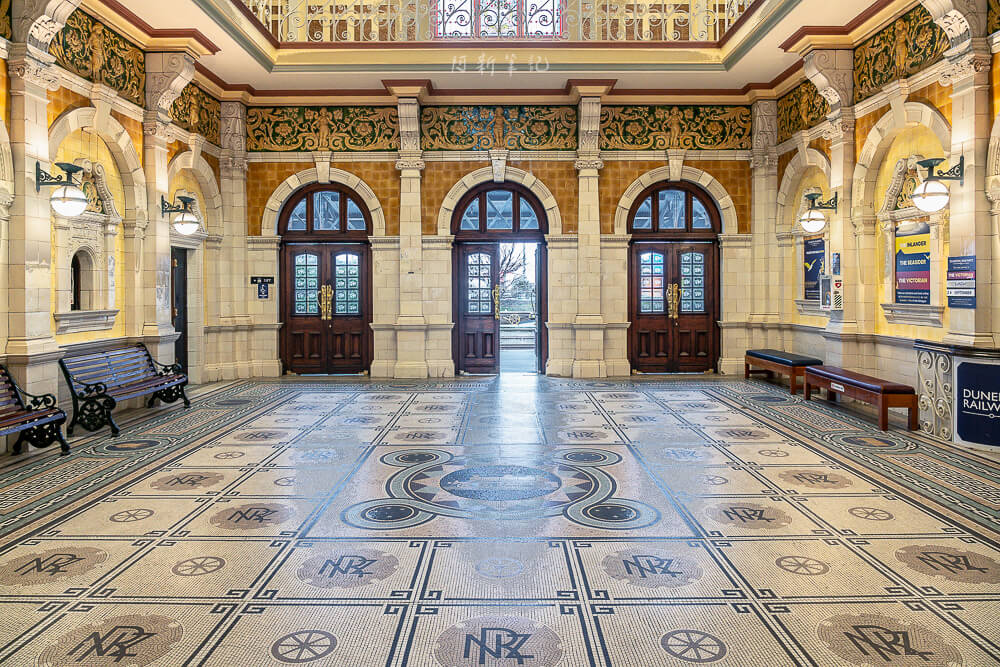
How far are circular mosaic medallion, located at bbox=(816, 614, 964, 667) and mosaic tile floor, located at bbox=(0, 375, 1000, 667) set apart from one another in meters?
0.01

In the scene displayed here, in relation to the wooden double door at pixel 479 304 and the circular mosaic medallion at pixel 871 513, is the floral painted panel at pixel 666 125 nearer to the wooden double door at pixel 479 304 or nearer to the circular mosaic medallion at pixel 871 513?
Result: the wooden double door at pixel 479 304

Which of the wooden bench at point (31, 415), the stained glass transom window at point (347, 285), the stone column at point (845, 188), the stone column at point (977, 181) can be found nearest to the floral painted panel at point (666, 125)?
the stone column at point (845, 188)

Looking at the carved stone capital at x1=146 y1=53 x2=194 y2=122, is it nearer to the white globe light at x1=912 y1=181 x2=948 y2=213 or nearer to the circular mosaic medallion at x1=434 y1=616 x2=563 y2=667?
the circular mosaic medallion at x1=434 y1=616 x2=563 y2=667

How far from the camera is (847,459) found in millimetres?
5715

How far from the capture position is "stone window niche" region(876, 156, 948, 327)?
723cm

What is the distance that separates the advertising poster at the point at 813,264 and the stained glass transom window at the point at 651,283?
2.19 meters

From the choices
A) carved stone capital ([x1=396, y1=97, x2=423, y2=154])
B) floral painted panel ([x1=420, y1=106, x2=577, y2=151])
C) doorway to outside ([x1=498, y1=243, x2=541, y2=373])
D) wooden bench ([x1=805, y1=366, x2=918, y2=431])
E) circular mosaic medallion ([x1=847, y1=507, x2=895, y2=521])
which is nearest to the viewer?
circular mosaic medallion ([x1=847, y1=507, x2=895, y2=521])

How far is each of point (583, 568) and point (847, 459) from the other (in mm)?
3254

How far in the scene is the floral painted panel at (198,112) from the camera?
9.47 m

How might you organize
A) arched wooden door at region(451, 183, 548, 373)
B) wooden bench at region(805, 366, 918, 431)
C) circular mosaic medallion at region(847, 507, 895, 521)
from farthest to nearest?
arched wooden door at region(451, 183, 548, 373)
wooden bench at region(805, 366, 918, 431)
circular mosaic medallion at region(847, 507, 895, 521)

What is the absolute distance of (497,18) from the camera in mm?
9852

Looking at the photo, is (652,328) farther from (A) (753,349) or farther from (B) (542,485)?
(B) (542,485)

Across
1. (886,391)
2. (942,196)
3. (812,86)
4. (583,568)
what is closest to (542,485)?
(583,568)

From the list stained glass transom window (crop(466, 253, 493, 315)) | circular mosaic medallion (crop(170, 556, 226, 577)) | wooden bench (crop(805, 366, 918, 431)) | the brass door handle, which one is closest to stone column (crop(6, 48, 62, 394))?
circular mosaic medallion (crop(170, 556, 226, 577))
